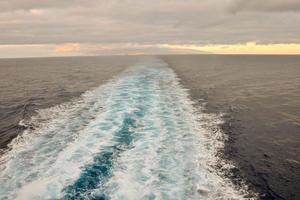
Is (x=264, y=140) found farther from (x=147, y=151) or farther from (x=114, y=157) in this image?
(x=114, y=157)

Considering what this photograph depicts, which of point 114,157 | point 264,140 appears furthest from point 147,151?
point 264,140

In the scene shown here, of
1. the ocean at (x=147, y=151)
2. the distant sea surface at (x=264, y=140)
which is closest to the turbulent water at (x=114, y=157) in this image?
the ocean at (x=147, y=151)

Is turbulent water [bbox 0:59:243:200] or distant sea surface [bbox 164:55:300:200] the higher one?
turbulent water [bbox 0:59:243:200]

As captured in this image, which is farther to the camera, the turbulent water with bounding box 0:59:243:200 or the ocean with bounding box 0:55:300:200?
the ocean with bounding box 0:55:300:200

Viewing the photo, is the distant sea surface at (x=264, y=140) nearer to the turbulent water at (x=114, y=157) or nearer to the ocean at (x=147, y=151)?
the ocean at (x=147, y=151)

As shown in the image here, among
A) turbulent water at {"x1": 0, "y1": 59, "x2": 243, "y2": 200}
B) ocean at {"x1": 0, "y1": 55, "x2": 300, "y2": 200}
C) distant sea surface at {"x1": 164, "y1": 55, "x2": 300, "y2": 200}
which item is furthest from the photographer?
distant sea surface at {"x1": 164, "y1": 55, "x2": 300, "y2": 200}

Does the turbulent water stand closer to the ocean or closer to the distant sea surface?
the ocean

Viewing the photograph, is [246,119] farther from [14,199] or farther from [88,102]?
[14,199]

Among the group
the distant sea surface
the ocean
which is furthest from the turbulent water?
the distant sea surface

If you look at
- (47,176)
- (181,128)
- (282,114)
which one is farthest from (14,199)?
(282,114)
